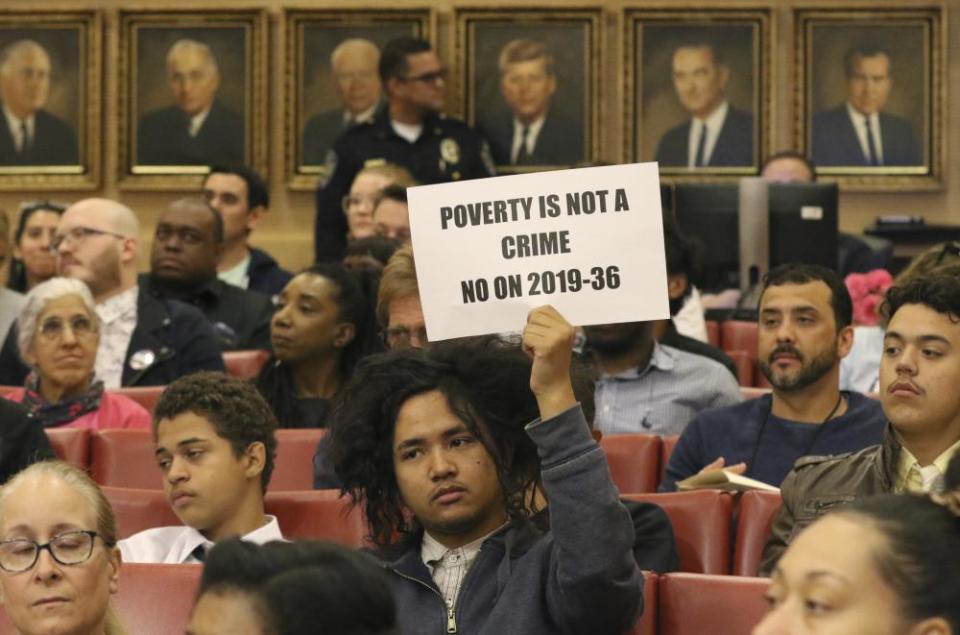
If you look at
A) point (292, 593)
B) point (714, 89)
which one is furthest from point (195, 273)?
point (292, 593)

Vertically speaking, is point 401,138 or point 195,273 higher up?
point 401,138

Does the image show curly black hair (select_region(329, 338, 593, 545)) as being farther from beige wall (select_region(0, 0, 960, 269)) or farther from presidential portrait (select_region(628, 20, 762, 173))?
beige wall (select_region(0, 0, 960, 269))

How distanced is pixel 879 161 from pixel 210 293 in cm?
404

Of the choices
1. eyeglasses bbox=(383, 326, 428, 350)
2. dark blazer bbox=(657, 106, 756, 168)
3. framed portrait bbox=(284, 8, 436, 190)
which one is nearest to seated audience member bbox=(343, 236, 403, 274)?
eyeglasses bbox=(383, 326, 428, 350)

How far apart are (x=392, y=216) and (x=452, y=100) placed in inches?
105

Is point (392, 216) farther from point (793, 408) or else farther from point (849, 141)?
point (849, 141)

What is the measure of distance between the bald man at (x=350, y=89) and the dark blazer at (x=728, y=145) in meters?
1.64

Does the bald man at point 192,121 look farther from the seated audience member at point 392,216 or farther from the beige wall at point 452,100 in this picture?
the seated audience member at point 392,216

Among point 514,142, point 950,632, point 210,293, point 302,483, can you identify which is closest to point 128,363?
point 210,293

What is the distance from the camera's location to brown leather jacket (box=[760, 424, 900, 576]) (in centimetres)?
367

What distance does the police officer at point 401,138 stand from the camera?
8984mm

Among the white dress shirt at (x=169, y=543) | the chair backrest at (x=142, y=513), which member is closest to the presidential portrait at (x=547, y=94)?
the chair backrest at (x=142, y=513)

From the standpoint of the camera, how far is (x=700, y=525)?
13.3ft

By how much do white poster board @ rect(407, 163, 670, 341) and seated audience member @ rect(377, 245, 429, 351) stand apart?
1359mm
